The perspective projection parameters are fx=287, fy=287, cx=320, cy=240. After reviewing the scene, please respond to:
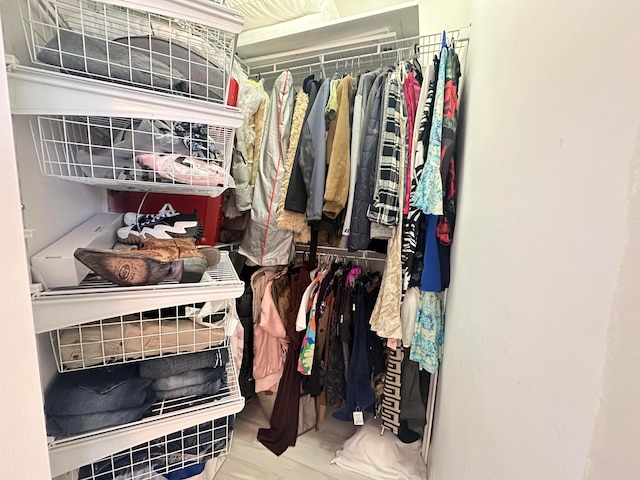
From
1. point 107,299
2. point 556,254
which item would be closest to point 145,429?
point 107,299

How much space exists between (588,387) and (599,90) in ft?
1.10

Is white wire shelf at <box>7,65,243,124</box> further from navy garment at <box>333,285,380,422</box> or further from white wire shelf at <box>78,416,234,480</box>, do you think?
navy garment at <box>333,285,380,422</box>

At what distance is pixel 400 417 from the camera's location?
1179mm

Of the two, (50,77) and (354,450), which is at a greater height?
(50,77)

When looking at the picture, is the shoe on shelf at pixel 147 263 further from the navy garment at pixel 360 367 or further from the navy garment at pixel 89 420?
the navy garment at pixel 360 367

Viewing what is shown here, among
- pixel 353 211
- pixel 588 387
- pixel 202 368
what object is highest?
pixel 353 211

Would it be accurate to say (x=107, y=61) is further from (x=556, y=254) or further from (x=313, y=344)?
(x=313, y=344)

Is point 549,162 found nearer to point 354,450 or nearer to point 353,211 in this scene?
point 353,211

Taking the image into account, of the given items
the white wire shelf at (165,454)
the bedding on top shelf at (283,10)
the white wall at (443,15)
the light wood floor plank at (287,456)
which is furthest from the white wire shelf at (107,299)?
the white wall at (443,15)

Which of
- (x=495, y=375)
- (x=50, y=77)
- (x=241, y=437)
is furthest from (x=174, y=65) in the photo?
(x=241, y=437)

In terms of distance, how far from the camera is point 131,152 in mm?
665

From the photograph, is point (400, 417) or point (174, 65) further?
point (400, 417)

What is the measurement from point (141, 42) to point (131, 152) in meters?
0.24

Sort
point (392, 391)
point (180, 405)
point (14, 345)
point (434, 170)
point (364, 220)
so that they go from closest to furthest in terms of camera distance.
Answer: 1. point (14, 345)
2. point (180, 405)
3. point (434, 170)
4. point (364, 220)
5. point (392, 391)
